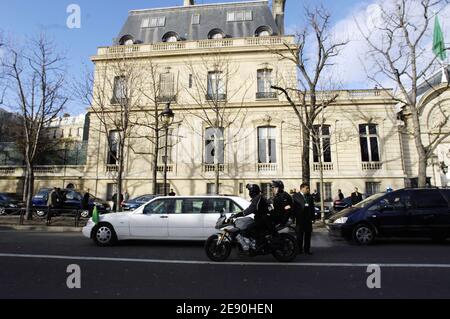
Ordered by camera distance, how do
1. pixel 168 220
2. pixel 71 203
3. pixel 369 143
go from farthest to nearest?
1. pixel 369 143
2. pixel 71 203
3. pixel 168 220

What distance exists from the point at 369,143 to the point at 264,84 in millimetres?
9752

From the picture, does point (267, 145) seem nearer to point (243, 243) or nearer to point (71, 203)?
point (71, 203)

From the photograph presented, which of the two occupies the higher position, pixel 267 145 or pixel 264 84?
pixel 264 84

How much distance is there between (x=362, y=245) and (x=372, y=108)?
17.9 m

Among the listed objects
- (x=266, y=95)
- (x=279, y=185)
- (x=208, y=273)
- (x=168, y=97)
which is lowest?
(x=208, y=273)

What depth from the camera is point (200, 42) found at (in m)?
25.5

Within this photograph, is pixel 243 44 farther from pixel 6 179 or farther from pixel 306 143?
pixel 6 179

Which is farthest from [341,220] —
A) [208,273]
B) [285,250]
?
[208,273]

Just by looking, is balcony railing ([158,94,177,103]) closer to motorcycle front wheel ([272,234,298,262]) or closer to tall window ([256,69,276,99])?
tall window ([256,69,276,99])

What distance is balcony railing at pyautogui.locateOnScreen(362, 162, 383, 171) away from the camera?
2277cm

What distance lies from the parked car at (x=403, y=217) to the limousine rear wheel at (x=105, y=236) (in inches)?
279

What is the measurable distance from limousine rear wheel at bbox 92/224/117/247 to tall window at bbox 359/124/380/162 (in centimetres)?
2060

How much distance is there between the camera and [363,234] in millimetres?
9133

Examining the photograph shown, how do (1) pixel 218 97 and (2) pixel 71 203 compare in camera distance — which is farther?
(1) pixel 218 97
